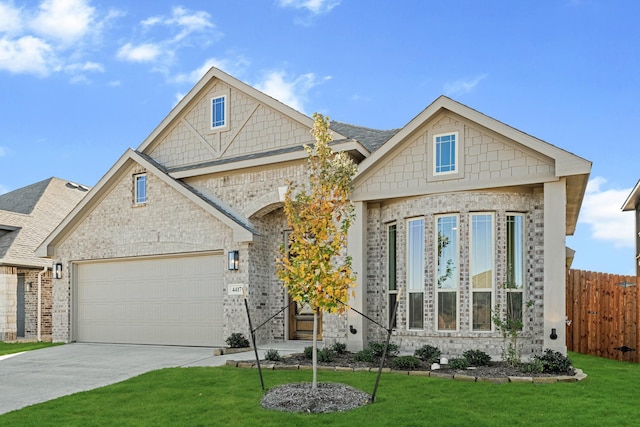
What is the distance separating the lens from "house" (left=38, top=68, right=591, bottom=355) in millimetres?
12141

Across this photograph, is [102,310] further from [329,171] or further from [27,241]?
[329,171]

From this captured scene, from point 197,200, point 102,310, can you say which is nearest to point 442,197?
point 197,200

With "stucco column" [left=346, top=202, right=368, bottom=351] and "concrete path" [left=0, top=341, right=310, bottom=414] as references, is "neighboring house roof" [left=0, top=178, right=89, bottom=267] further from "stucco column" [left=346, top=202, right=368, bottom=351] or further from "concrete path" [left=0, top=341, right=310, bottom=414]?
"stucco column" [left=346, top=202, right=368, bottom=351]

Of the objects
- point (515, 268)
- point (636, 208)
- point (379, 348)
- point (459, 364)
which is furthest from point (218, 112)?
point (636, 208)

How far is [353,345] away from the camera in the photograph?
43.9 feet

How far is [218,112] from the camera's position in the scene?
17.4 meters

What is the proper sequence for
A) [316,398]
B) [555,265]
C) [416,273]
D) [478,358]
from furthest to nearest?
[416,273], [555,265], [478,358], [316,398]

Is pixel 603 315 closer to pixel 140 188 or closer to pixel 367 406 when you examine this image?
pixel 367 406

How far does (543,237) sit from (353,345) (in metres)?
4.68

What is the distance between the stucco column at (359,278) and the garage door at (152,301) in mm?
4116

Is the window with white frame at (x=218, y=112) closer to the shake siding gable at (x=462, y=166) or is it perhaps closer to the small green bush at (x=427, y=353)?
the shake siding gable at (x=462, y=166)

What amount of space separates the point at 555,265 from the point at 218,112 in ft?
33.8

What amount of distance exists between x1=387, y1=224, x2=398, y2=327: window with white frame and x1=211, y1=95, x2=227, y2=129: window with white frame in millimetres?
6358

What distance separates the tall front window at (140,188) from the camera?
704 inches
